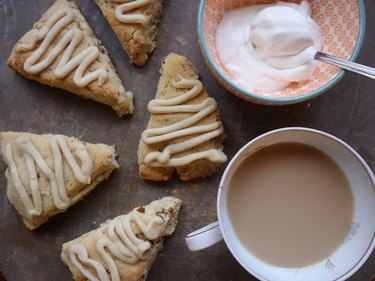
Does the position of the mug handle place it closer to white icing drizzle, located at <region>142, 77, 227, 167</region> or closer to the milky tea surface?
the milky tea surface

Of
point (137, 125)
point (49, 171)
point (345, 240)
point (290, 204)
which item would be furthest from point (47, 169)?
point (345, 240)

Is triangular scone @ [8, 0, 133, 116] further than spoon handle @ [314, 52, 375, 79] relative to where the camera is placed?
Yes

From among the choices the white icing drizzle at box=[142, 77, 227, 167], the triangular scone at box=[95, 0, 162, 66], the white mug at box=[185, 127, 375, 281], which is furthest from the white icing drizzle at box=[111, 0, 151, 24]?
the white mug at box=[185, 127, 375, 281]

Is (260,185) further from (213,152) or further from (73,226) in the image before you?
(73,226)

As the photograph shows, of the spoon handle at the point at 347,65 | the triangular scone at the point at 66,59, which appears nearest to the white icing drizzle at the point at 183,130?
the triangular scone at the point at 66,59

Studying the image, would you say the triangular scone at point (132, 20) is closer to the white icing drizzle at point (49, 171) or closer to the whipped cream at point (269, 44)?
the whipped cream at point (269, 44)

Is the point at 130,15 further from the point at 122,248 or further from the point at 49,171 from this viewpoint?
the point at 122,248
